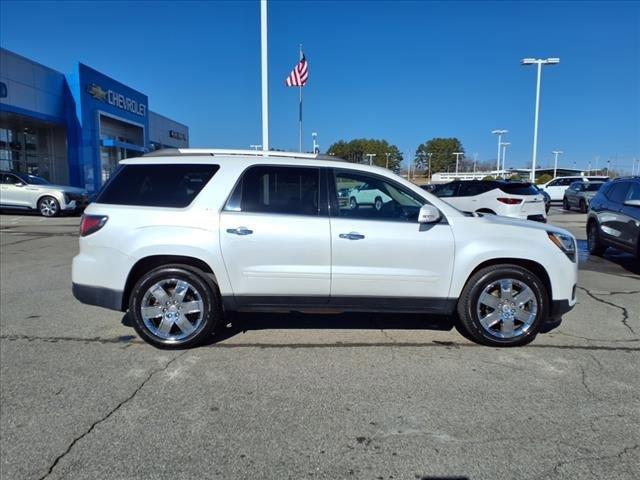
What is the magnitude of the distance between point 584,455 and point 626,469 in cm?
21

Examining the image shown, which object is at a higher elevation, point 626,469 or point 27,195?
point 27,195

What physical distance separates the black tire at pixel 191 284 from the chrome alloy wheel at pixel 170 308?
21 mm

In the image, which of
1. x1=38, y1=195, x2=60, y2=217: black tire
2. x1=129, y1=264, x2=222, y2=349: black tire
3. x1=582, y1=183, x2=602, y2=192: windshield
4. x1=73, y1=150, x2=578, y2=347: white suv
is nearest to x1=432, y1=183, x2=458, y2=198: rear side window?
x1=73, y1=150, x2=578, y2=347: white suv

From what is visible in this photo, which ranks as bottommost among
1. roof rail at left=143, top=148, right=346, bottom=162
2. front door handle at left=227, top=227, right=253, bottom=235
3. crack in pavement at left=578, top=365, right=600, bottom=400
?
crack in pavement at left=578, top=365, right=600, bottom=400

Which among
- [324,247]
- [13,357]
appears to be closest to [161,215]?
[324,247]

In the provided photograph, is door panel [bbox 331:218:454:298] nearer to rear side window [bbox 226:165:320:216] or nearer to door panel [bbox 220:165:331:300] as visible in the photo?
door panel [bbox 220:165:331:300]

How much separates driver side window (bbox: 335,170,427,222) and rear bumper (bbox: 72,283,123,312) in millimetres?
2244

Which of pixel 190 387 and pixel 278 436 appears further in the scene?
pixel 190 387

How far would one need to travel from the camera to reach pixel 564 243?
4527 mm

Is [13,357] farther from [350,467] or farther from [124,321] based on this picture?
[350,467]

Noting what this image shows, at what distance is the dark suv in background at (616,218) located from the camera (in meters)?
8.11

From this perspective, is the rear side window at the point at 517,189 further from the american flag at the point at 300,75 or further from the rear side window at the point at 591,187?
the rear side window at the point at 591,187

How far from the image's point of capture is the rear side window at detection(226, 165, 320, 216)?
14.4ft

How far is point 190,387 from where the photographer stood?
365cm
